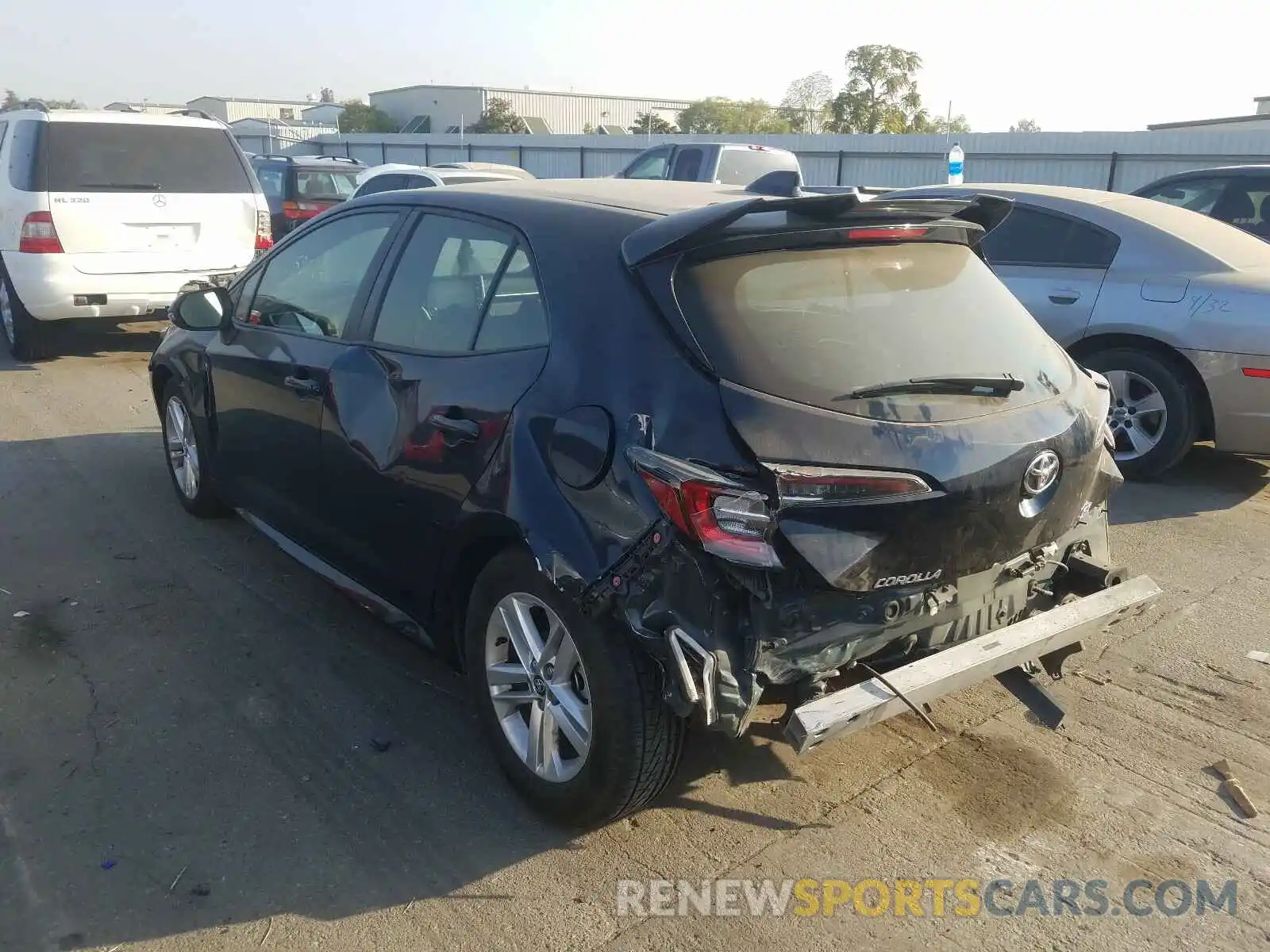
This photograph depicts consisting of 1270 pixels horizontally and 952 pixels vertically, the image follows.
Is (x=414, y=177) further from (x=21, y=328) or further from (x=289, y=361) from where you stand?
(x=289, y=361)

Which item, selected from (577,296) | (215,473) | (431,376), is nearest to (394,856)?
(431,376)

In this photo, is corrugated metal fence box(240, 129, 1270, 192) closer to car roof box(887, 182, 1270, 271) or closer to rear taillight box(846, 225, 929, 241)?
car roof box(887, 182, 1270, 271)

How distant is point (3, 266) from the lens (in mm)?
9617

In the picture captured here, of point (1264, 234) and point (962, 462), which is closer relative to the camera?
point (962, 462)

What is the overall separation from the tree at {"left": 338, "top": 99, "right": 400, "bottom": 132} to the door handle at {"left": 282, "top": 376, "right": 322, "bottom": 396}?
7934 cm

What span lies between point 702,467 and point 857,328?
711 millimetres

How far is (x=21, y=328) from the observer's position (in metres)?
9.57

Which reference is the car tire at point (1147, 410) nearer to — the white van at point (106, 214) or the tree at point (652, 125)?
the white van at point (106, 214)

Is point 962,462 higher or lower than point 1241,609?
higher

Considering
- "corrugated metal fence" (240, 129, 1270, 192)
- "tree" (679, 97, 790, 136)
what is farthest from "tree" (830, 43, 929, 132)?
"corrugated metal fence" (240, 129, 1270, 192)

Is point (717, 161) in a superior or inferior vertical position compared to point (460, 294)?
superior

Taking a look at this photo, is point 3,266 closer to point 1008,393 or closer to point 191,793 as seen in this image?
point 191,793

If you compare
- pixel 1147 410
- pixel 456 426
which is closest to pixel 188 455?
pixel 456 426

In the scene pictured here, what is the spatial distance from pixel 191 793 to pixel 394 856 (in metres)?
0.73
